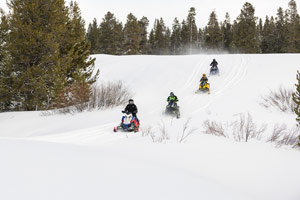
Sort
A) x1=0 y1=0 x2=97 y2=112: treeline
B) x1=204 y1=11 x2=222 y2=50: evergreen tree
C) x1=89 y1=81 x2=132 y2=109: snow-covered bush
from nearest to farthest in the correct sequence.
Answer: x1=89 y1=81 x2=132 y2=109: snow-covered bush, x1=0 y1=0 x2=97 y2=112: treeline, x1=204 y1=11 x2=222 y2=50: evergreen tree

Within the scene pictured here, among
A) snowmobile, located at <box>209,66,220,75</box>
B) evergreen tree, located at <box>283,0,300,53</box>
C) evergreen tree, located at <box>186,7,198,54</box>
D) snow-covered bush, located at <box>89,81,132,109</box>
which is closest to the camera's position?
snow-covered bush, located at <box>89,81,132,109</box>

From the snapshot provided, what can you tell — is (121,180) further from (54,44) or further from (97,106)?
(54,44)

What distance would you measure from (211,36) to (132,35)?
1754 centimetres

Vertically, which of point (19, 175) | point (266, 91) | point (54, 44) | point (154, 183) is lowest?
point (154, 183)

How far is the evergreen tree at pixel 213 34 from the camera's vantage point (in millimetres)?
46219

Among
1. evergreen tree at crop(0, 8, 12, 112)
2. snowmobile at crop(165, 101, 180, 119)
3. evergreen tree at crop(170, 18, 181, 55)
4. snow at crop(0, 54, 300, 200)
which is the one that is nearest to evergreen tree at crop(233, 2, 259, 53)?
evergreen tree at crop(170, 18, 181, 55)

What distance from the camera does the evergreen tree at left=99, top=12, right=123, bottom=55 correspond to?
4428cm

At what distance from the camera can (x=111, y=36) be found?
44469mm

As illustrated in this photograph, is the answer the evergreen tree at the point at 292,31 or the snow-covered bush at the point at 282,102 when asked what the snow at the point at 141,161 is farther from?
the evergreen tree at the point at 292,31

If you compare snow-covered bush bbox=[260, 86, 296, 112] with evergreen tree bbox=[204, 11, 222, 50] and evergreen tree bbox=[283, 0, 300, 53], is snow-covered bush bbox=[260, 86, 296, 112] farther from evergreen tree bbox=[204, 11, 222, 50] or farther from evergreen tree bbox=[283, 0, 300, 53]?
evergreen tree bbox=[204, 11, 222, 50]

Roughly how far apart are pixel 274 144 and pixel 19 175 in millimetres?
5635

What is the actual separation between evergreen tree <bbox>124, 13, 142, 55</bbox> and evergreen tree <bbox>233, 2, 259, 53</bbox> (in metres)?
18.8

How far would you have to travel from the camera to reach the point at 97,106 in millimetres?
11945

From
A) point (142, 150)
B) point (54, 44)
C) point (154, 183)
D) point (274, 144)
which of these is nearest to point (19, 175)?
point (154, 183)
